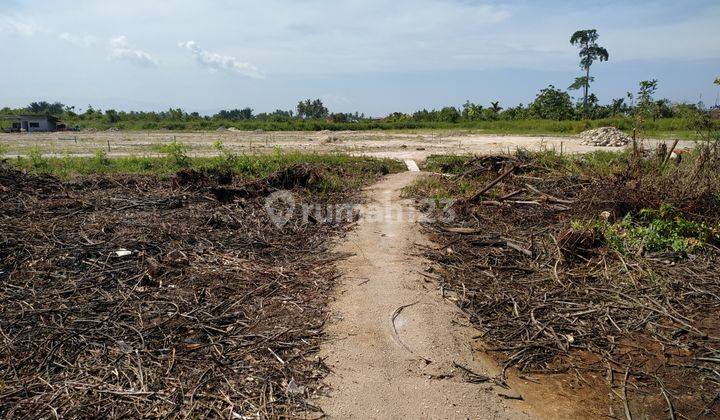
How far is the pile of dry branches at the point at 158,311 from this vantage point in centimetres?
308

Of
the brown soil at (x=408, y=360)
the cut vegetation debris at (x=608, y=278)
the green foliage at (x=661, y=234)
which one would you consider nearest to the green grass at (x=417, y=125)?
the cut vegetation debris at (x=608, y=278)

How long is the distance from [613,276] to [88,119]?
42.0 metres

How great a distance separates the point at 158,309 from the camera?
4.16 meters

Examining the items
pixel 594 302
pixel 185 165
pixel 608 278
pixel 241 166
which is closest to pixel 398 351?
pixel 594 302

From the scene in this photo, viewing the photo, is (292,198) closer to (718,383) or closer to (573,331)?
(573,331)

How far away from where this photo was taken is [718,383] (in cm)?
324

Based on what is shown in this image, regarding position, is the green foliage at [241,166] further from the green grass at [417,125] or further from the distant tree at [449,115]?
the distant tree at [449,115]

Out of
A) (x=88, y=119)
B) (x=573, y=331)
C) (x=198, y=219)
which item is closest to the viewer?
(x=573, y=331)

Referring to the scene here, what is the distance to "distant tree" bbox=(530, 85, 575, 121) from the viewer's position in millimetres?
31109

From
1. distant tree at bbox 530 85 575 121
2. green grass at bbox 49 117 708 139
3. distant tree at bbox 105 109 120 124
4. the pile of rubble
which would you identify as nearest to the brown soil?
the pile of rubble

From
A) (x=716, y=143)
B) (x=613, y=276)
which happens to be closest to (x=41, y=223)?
(x=613, y=276)

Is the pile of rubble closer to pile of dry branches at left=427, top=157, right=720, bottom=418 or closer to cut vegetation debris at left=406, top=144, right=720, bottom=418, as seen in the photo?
cut vegetation debris at left=406, top=144, right=720, bottom=418

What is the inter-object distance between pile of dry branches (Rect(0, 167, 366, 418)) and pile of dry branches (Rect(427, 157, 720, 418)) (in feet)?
5.06

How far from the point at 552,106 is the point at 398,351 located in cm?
Answer: 3147
